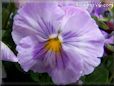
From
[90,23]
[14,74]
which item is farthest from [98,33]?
[14,74]

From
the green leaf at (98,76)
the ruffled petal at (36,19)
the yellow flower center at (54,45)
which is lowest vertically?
the green leaf at (98,76)

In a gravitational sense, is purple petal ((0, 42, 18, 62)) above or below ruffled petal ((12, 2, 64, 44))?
below

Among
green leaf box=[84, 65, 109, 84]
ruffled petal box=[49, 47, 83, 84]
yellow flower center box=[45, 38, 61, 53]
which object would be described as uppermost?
yellow flower center box=[45, 38, 61, 53]

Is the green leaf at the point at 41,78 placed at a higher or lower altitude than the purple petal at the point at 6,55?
lower
